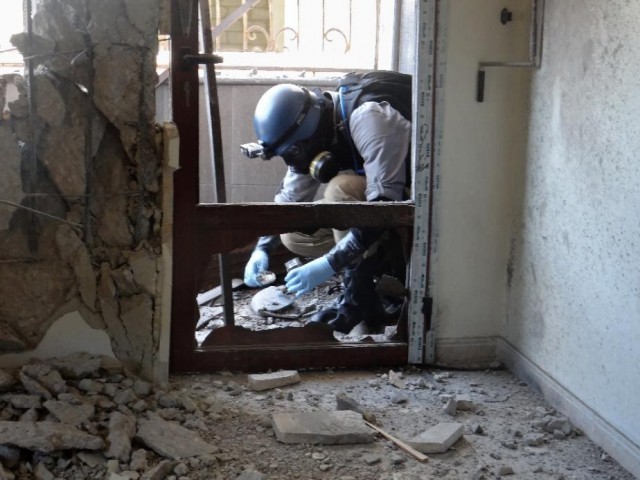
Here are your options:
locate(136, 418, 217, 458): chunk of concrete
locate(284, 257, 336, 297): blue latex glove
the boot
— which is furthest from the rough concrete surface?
the boot

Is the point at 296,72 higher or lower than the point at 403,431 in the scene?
higher

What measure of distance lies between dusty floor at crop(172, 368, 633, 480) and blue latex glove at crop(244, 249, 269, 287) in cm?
80

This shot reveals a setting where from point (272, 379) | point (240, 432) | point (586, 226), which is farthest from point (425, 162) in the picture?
point (240, 432)

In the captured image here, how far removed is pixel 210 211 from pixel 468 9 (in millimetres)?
1286

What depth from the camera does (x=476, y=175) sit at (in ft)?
10.3

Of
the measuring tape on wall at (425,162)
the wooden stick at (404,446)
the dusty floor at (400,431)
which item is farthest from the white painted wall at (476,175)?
the wooden stick at (404,446)

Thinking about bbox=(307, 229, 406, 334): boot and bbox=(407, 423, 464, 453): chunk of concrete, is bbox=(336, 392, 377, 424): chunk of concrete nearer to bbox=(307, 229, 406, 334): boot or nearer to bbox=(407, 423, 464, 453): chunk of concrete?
bbox=(407, 423, 464, 453): chunk of concrete

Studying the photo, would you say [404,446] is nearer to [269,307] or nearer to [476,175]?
[476,175]

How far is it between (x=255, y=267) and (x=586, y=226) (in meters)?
1.79

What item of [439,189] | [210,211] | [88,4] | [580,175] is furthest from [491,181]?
[88,4]

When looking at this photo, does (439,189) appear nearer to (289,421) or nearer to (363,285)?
(363,285)

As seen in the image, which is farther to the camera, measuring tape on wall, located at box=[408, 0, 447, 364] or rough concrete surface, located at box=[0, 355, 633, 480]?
measuring tape on wall, located at box=[408, 0, 447, 364]

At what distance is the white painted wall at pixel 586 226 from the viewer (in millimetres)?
2346

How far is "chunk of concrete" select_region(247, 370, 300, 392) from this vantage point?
116 inches
